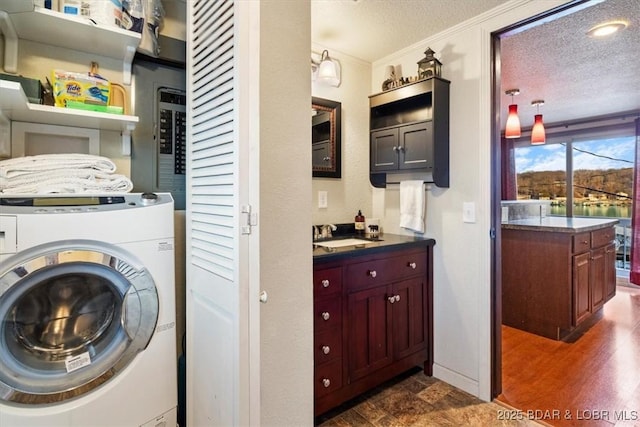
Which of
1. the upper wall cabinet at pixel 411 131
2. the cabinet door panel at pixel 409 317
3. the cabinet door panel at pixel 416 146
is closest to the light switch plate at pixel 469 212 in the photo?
the upper wall cabinet at pixel 411 131

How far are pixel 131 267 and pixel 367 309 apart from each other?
115 centimetres

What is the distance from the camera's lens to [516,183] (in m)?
5.62

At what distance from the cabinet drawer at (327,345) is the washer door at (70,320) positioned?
28.9 inches

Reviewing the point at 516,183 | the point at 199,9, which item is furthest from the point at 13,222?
the point at 516,183

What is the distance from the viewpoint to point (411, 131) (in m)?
2.15

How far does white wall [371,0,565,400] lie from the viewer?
1917 millimetres

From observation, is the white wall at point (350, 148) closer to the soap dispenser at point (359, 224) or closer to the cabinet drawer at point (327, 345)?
the soap dispenser at point (359, 224)

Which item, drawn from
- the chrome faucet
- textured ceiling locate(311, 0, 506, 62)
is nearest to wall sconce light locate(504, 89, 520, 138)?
textured ceiling locate(311, 0, 506, 62)

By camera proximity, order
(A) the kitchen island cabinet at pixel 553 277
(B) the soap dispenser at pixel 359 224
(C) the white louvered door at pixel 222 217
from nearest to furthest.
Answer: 1. (C) the white louvered door at pixel 222 217
2. (B) the soap dispenser at pixel 359 224
3. (A) the kitchen island cabinet at pixel 553 277

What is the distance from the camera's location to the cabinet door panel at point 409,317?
6.51 feet

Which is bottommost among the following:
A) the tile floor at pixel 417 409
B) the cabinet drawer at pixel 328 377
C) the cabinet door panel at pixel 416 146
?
the tile floor at pixel 417 409

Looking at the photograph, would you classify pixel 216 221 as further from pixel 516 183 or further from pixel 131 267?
pixel 516 183

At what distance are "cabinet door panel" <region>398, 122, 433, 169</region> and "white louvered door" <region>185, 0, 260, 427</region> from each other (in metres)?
1.30

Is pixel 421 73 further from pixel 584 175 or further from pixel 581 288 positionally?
pixel 584 175
